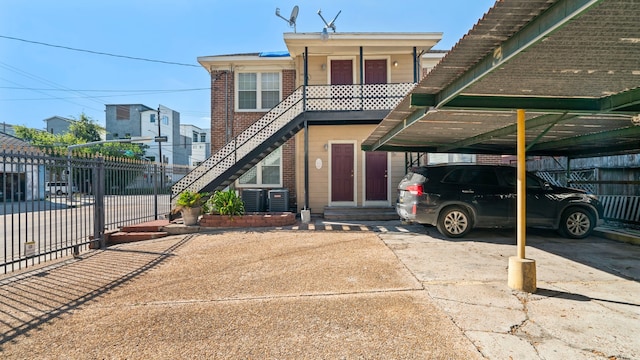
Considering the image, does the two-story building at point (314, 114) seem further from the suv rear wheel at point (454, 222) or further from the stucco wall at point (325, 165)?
the suv rear wheel at point (454, 222)

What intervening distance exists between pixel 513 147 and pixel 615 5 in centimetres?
859

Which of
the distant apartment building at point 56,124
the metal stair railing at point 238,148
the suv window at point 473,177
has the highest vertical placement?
the distant apartment building at point 56,124

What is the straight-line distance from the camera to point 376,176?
12.1 meters

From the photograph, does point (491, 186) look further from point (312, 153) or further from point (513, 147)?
point (312, 153)

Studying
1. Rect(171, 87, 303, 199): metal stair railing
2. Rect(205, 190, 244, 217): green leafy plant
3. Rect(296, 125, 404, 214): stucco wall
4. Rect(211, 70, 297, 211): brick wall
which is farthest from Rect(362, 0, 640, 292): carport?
Rect(211, 70, 297, 211): brick wall

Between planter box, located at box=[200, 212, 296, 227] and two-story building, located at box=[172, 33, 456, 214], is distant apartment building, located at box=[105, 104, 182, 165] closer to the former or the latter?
two-story building, located at box=[172, 33, 456, 214]

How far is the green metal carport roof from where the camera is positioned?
2783 millimetres

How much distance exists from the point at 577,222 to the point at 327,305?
7.17 meters

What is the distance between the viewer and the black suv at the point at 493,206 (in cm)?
767

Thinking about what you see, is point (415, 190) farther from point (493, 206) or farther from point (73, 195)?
point (73, 195)

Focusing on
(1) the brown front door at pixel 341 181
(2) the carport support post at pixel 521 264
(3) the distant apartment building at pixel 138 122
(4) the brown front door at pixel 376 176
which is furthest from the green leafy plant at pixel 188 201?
(3) the distant apartment building at pixel 138 122

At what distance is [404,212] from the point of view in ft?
26.4

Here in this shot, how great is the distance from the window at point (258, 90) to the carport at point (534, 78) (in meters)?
6.92

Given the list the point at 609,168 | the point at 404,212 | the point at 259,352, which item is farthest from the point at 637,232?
the point at 259,352
